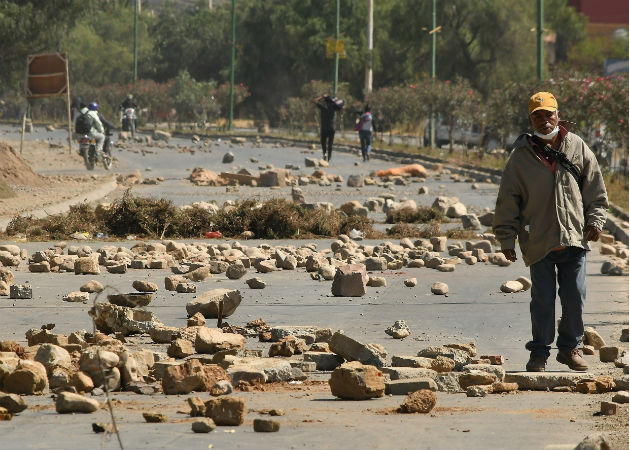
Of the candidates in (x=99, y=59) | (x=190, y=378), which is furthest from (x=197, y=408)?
(x=99, y=59)

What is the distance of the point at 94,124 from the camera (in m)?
32.0

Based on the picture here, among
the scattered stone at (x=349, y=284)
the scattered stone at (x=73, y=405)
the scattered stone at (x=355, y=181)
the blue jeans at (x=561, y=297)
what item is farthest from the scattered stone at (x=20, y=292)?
the scattered stone at (x=355, y=181)

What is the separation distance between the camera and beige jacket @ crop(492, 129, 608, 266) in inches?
312

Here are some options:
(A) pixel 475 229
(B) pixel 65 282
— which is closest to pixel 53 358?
(B) pixel 65 282

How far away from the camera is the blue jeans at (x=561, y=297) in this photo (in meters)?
8.05

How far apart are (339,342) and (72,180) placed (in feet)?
68.7

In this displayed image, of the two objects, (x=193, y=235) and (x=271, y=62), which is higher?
(x=271, y=62)

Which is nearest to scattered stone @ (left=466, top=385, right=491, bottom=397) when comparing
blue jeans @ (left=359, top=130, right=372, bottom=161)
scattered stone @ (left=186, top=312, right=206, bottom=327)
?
scattered stone @ (left=186, top=312, right=206, bottom=327)

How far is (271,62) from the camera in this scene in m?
83.5

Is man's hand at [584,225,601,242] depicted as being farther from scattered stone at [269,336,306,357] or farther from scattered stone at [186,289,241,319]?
scattered stone at [186,289,241,319]

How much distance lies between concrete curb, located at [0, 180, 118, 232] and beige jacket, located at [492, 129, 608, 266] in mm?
11068

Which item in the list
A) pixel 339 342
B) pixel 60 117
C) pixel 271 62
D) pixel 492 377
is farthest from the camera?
pixel 60 117

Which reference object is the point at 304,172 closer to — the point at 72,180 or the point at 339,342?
the point at 72,180

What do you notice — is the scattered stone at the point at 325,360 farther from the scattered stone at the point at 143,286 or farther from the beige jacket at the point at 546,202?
the scattered stone at the point at 143,286
